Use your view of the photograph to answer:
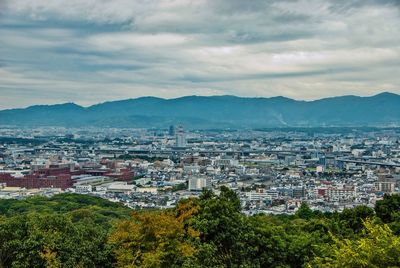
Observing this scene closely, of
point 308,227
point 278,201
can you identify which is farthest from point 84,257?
point 278,201

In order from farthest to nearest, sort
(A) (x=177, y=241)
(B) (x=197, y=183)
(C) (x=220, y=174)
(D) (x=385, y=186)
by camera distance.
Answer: (C) (x=220, y=174) → (B) (x=197, y=183) → (D) (x=385, y=186) → (A) (x=177, y=241)

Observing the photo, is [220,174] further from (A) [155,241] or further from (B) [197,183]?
(A) [155,241]

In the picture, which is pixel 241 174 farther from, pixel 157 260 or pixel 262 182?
pixel 157 260

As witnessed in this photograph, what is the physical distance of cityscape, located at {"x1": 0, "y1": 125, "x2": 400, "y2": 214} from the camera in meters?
49.3

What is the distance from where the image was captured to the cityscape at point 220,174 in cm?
4928

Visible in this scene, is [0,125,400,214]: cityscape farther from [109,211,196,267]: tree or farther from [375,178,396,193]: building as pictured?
[109,211,196,267]: tree

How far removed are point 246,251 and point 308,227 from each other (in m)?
4.31

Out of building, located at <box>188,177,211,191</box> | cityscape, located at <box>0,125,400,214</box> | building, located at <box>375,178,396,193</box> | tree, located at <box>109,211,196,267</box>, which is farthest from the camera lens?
building, located at <box>188,177,211,191</box>

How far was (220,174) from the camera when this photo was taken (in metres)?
69.7

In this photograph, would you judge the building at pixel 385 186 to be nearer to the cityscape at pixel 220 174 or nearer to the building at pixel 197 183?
the cityscape at pixel 220 174

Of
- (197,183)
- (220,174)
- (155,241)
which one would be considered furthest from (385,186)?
(155,241)

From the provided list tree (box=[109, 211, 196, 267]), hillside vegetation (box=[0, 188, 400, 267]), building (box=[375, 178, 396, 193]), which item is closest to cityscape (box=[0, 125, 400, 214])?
building (box=[375, 178, 396, 193])

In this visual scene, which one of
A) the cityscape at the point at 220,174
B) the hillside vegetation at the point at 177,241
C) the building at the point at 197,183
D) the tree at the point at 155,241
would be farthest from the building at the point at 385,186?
the tree at the point at 155,241

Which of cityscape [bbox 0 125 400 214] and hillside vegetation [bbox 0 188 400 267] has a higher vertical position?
hillside vegetation [bbox 0 188 400 267]
